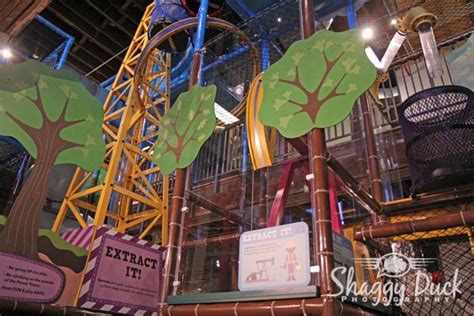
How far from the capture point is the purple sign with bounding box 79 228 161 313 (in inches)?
111

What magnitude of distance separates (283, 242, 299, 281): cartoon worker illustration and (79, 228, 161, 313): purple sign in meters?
1.32

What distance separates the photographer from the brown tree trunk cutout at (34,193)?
2639 mm

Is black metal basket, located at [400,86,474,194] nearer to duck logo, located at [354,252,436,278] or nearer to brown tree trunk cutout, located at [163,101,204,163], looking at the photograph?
duck logo, located at [354,252,436,278]

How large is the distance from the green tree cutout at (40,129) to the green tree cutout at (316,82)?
1.77 metres

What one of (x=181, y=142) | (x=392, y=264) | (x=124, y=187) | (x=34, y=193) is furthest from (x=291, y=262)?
(x=124, y=187)

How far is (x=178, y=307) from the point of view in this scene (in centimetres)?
229

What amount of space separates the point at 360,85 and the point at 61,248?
8.52ft

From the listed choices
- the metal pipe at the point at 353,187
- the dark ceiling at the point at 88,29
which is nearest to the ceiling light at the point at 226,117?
the metal pipe at the point at 353,187

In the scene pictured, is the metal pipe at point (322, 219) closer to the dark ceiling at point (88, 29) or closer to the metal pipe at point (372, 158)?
the metal pipe at point (372, 158)

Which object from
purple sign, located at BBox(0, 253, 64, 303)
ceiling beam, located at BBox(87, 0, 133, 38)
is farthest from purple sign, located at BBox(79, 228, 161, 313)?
ceiling beam, located at BBox(87, 0, 133, 38)

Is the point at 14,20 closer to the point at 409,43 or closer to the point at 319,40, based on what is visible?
the point at 319,40

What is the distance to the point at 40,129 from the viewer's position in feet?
9.86

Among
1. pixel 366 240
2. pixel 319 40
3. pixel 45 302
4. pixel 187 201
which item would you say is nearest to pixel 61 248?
pixel 45 302

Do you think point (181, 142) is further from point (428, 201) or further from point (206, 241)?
point (428, 201)
